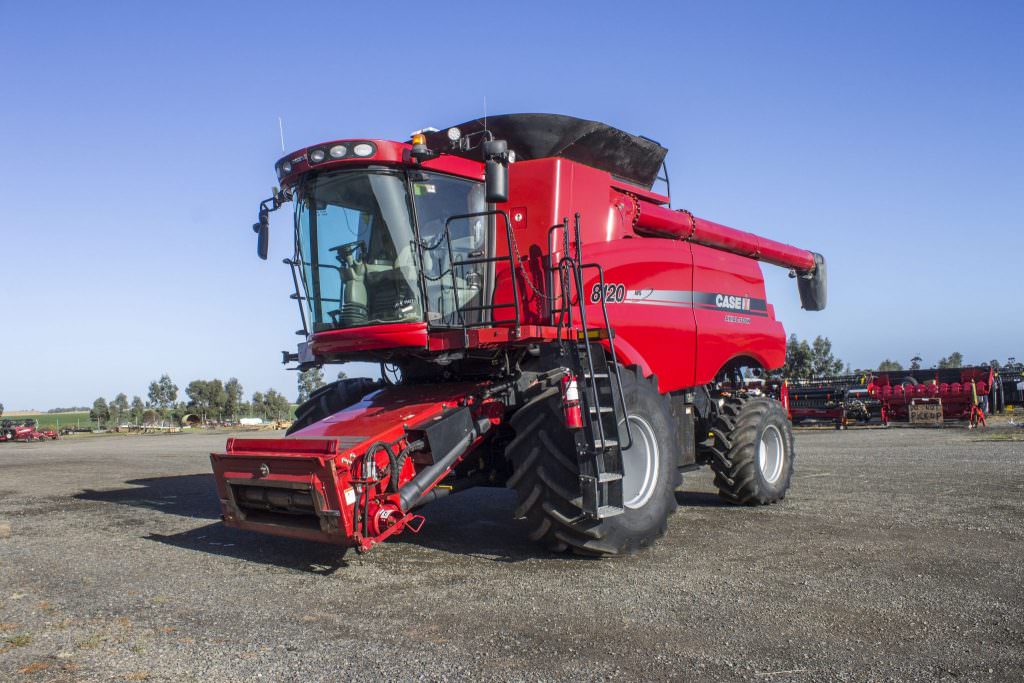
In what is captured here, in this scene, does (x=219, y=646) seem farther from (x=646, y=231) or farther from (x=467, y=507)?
(x=646, y=231)

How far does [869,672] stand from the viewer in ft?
11.5

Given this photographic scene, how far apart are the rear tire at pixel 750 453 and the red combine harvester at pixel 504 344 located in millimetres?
26

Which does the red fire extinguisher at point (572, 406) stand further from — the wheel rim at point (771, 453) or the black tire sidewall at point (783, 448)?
the wheel rim at point (771, 453)

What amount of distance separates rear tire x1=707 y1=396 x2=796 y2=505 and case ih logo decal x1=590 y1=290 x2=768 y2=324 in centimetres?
112

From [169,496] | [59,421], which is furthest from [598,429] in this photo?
[59,421]

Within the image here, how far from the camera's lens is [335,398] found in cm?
845

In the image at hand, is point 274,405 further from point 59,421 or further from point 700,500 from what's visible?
point 700,500

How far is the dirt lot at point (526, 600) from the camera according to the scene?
12.1 ft

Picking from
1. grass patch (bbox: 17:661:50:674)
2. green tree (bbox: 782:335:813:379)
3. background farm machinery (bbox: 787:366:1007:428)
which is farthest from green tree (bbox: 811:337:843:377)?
grass patch (bbox: 17:661:50:674)

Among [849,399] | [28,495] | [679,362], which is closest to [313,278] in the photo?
[679,362]


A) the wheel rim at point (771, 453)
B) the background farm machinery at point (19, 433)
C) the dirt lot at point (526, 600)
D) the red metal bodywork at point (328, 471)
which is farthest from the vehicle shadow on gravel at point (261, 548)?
the background farm machinery at point (19, 433)

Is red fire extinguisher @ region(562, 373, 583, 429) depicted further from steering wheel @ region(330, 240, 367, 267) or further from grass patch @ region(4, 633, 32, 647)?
grass patch @ region(4, 633, 32, 647)

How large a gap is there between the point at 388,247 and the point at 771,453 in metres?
5.17

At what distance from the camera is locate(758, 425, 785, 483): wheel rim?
28.8ft
